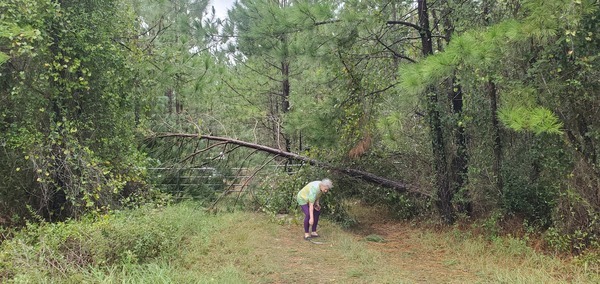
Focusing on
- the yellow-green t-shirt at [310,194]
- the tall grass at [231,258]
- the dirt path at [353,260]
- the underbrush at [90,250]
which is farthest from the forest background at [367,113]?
the yellow-green t-shirt at [310,194]

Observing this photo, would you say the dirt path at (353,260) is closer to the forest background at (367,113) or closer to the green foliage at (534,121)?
the forest background at (367,113)

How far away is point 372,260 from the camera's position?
225 inches

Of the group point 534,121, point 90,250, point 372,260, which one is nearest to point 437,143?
point 372,260

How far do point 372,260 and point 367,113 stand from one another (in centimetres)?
330

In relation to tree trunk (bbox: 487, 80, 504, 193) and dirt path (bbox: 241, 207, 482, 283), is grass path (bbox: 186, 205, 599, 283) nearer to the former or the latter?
dirt path (bbox: 241, 207, 482, 283)

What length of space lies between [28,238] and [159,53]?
14.1ft

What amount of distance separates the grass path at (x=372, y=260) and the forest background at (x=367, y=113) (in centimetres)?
61

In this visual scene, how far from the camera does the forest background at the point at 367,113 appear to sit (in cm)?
496

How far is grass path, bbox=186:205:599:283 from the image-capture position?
483 centimetres

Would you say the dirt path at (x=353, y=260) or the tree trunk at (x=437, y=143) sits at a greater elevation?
the tree trunk at (x=437, y=143)

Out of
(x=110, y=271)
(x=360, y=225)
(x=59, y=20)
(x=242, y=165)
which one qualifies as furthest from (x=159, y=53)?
(x=360, y=225)

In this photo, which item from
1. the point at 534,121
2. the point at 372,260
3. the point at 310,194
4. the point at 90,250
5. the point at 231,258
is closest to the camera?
the point at 534,121

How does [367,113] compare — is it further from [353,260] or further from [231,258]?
[231,258]

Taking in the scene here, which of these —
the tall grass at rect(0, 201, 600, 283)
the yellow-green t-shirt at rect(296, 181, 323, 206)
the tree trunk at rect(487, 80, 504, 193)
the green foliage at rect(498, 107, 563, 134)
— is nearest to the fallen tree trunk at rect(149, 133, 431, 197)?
the tree trunk at rect(487, 80, 504, 193)
